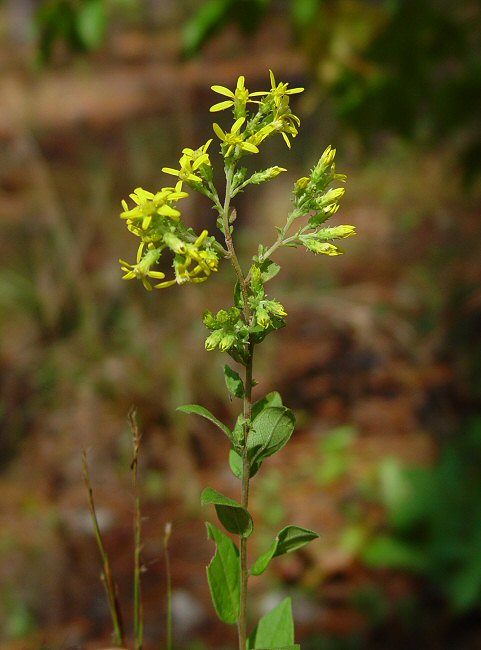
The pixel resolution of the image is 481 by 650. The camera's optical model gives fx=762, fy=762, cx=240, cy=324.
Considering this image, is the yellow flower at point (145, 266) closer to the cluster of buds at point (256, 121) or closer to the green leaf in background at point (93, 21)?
the cluster of buds at point (256, 121)

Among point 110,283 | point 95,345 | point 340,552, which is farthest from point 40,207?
point 340,552

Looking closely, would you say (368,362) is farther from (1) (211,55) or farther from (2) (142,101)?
(1) (211,55)

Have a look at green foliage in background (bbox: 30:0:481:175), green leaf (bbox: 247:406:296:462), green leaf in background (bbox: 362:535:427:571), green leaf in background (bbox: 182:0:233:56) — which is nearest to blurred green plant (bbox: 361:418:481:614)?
green leaf in background (bbox: 362:535:427:571)

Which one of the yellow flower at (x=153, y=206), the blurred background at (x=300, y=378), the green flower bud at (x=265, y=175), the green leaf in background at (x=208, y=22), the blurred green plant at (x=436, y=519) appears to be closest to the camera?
the yellow flower at (x=153, y=206)

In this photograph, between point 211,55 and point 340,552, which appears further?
point 211,55

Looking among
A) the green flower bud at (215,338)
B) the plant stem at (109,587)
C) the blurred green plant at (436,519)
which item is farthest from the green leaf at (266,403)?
the blurred green plant at (436,519)

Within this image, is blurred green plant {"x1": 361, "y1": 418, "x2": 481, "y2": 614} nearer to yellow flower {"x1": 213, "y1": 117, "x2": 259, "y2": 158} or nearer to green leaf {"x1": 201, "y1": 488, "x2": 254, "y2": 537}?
green leaf {"x1": 201, "y1": 488, "x2": 254, "y2": 537}

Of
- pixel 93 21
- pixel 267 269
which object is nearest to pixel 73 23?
pixel 93 21
